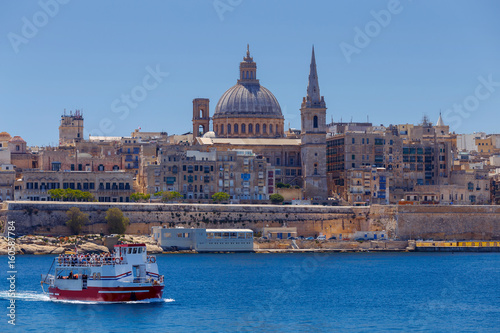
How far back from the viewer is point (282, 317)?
52.3 metres

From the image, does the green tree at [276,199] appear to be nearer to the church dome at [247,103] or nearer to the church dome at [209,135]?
the church dome at [209,135]

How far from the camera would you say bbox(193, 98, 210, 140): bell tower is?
124344mm

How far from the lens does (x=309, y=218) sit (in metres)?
95.4

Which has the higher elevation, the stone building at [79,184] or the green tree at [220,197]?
the stone building at [79,184]

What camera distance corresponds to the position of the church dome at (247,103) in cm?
11912

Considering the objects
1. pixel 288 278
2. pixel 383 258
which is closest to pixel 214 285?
pixel 288 278

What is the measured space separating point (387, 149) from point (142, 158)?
2287 cm

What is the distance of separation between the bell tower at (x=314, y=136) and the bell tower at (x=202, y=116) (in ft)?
56.5

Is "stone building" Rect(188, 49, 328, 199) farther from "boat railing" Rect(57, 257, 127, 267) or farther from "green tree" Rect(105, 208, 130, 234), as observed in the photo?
"boat railing" Rect(57, 257, 127, 267)

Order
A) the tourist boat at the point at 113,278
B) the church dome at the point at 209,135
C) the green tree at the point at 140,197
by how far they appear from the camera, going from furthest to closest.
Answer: the church dome at the point at 209,135 → the green tree at the point at 140,197 → the tourist boat at the point at 113,278

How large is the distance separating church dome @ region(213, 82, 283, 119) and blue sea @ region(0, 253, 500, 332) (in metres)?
38.7

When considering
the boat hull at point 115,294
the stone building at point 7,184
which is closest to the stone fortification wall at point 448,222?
the stone building at point 7,184

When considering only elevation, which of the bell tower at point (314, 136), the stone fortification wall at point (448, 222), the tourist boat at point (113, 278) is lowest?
the tourist boat at point (113, 278)

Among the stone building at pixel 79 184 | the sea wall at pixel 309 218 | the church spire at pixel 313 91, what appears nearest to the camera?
the sea wall at pixel 309 218
